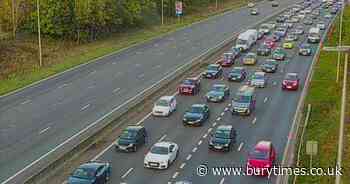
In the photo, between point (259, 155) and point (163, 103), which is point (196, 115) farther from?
point (259, 155)

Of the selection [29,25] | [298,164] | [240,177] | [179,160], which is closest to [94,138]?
[179,160]

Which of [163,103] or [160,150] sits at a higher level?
[163,103]

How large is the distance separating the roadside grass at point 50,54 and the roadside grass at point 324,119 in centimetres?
2972

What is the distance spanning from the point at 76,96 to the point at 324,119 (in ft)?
78.1

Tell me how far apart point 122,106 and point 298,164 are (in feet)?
63.8

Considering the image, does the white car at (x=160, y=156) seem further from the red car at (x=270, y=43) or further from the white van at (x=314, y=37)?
the white van at (x=314, y=37)

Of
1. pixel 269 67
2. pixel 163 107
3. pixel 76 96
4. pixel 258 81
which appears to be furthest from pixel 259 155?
pixel 269 67

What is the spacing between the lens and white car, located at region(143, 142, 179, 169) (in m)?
39.3

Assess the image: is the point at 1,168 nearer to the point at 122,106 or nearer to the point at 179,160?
the point at 179,160

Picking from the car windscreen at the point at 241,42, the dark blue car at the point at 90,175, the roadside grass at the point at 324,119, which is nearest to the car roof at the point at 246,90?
the roadside grass at the point at 324,119

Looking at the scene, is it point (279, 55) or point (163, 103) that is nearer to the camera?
point (163, 103)

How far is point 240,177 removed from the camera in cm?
3828

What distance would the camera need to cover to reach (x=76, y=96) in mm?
58719

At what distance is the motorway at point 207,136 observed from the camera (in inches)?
1507
